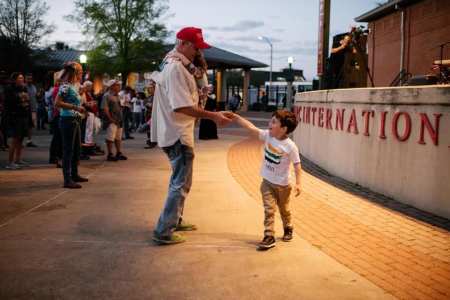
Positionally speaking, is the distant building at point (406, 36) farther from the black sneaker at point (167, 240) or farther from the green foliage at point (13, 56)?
the green foliage at point (13, 56)

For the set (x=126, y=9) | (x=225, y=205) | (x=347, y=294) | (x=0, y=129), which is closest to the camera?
(x=347, y=294)

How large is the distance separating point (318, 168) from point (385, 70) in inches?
651

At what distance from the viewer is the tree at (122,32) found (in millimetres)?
36344

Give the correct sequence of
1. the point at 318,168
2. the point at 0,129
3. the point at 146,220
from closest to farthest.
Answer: the point at 146,220 < the point at 318,168 < the point at 0,129

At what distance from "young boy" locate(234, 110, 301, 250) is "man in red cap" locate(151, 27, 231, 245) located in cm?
48

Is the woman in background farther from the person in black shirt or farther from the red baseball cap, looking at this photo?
the red baseball cap

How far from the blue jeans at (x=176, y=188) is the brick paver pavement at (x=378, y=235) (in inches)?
55.4

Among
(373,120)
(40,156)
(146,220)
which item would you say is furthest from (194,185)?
(40,156)

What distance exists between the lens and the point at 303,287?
3582 mm

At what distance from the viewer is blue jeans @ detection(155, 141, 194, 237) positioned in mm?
4477

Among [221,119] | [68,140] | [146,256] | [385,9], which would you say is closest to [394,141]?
[221,119]

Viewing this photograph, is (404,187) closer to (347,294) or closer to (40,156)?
(347,294)

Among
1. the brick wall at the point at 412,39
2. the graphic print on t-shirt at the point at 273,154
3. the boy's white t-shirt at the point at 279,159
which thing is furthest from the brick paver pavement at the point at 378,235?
the brick wall at the point at 412,39

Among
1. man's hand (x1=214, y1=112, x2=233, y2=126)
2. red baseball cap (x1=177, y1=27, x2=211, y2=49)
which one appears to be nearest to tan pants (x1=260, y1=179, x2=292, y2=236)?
man's hand (x1=214, y1=112, x2=233, y2=126)
